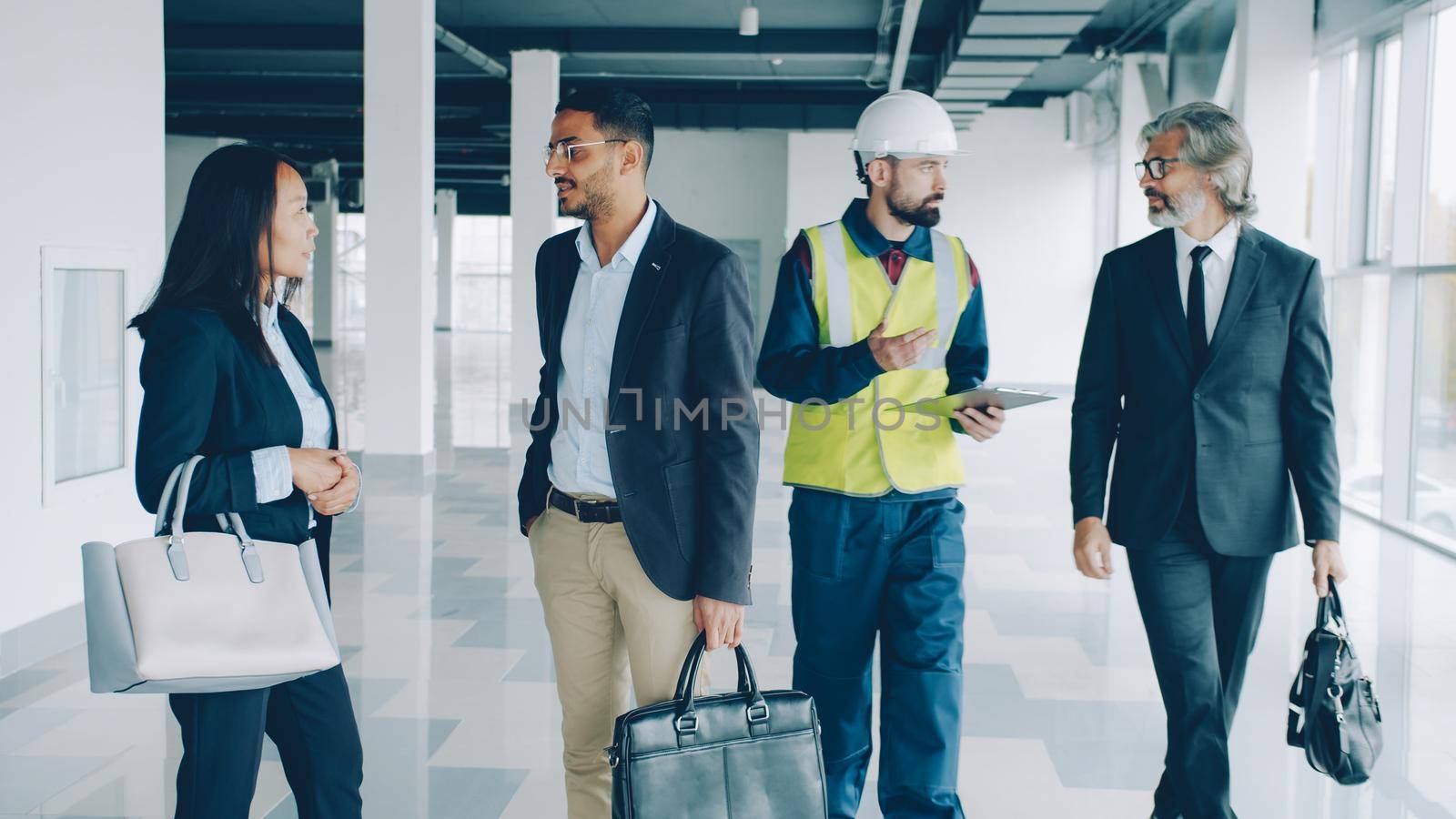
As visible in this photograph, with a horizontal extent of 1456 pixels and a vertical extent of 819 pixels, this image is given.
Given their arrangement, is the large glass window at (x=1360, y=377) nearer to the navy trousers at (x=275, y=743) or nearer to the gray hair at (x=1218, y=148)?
the gray hair at (x=1218, y=148)

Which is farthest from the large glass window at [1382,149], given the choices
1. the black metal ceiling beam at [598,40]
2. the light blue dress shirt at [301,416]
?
the light blue dress shirt at [301,416]

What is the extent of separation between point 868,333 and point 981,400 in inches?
14.6

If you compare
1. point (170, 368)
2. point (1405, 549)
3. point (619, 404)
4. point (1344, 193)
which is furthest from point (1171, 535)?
→ point (1344, 193)

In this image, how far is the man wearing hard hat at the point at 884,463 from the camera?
9.15 feet

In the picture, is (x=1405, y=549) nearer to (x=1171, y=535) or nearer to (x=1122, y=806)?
(x=1122, y=806)

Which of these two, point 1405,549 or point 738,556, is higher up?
point 738,556

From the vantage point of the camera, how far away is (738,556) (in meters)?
2.25

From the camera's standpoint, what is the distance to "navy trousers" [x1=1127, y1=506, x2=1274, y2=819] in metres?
2.64

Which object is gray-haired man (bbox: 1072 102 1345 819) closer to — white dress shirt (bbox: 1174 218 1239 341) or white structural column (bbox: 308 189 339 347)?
white dress shirt (bbox: 1174 218 1239 341)

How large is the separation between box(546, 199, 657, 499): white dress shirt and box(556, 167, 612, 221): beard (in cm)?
6

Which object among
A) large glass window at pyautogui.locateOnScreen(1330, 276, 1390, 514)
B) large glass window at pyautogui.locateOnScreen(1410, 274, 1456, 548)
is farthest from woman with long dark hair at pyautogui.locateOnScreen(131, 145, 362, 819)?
large glass window at pyautogui.locateOnScreen(1330, 276, 1390, 514)

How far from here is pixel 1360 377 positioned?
9.56 meters

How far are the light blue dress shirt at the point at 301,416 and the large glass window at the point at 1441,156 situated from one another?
751 cm

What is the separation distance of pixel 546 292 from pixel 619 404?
409 mm
